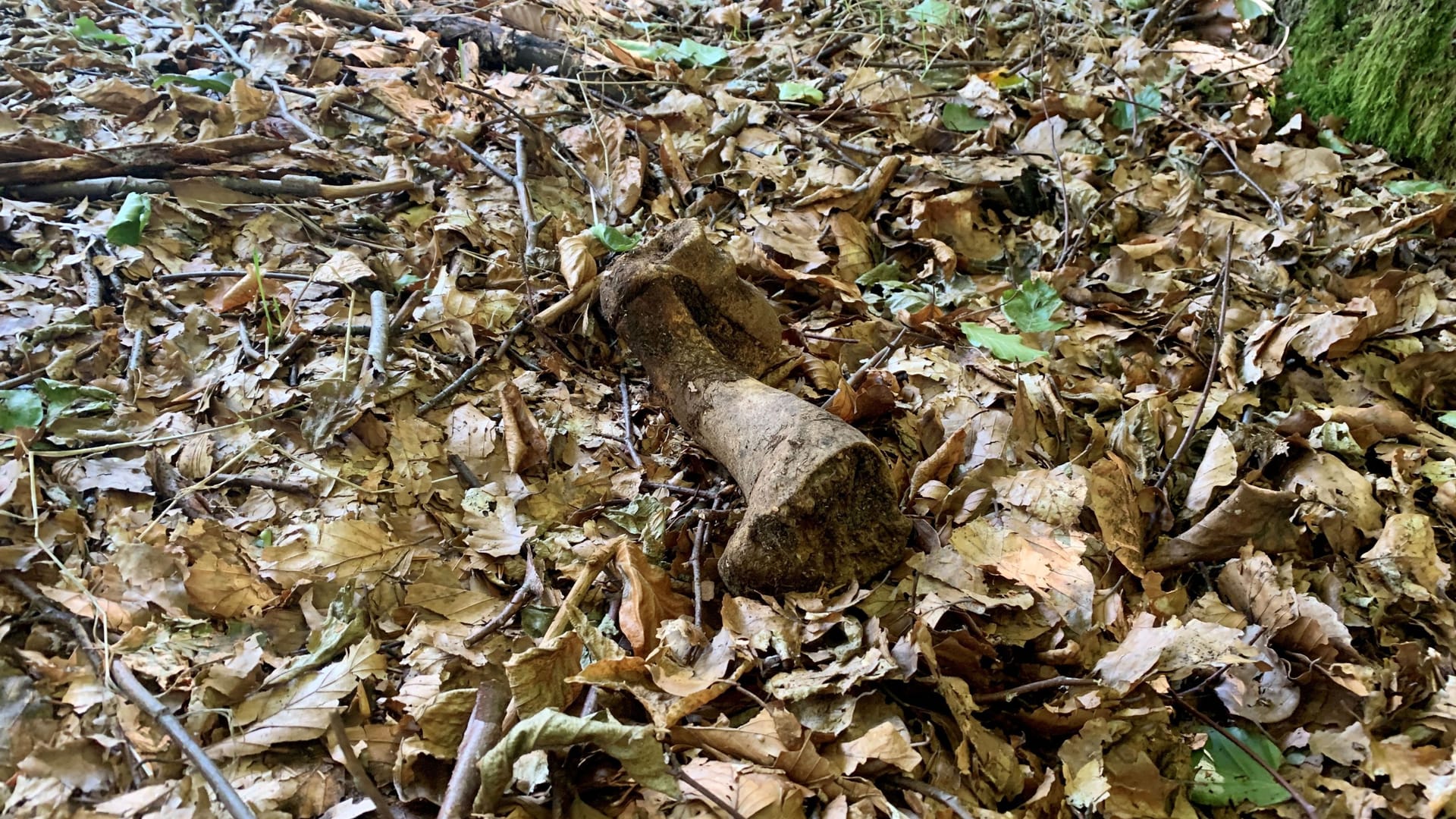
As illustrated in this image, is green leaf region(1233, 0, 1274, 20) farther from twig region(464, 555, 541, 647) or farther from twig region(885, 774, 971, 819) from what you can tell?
twig region(464, 555, 541, 647)

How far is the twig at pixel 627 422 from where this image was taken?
90.7 inches

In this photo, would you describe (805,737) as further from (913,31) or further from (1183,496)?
(913,31)

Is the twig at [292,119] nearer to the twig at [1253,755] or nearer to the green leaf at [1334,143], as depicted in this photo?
the twig at [1253,755]

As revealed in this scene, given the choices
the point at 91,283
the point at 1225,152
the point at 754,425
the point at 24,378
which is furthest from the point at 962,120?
the point at 24,378

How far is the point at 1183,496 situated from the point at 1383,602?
0.49 m

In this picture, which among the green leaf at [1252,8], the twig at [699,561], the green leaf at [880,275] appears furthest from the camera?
the green leaf at [1252,8]

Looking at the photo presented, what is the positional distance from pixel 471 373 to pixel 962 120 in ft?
8.62

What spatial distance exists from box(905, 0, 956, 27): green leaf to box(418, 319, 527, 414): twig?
288 cm

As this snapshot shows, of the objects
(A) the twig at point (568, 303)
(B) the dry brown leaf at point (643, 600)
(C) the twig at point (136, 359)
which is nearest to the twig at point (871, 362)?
(B) the dry brown leaf at point (643, 600)

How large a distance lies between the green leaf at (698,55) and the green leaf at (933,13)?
40.7 inches

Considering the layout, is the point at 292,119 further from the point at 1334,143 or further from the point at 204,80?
the point at 1334,143

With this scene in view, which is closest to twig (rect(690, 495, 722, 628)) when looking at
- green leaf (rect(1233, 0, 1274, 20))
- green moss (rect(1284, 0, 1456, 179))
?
green moss (rect(1284, 0, 1456, 179))

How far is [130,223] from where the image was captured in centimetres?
246

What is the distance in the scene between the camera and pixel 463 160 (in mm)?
3270
